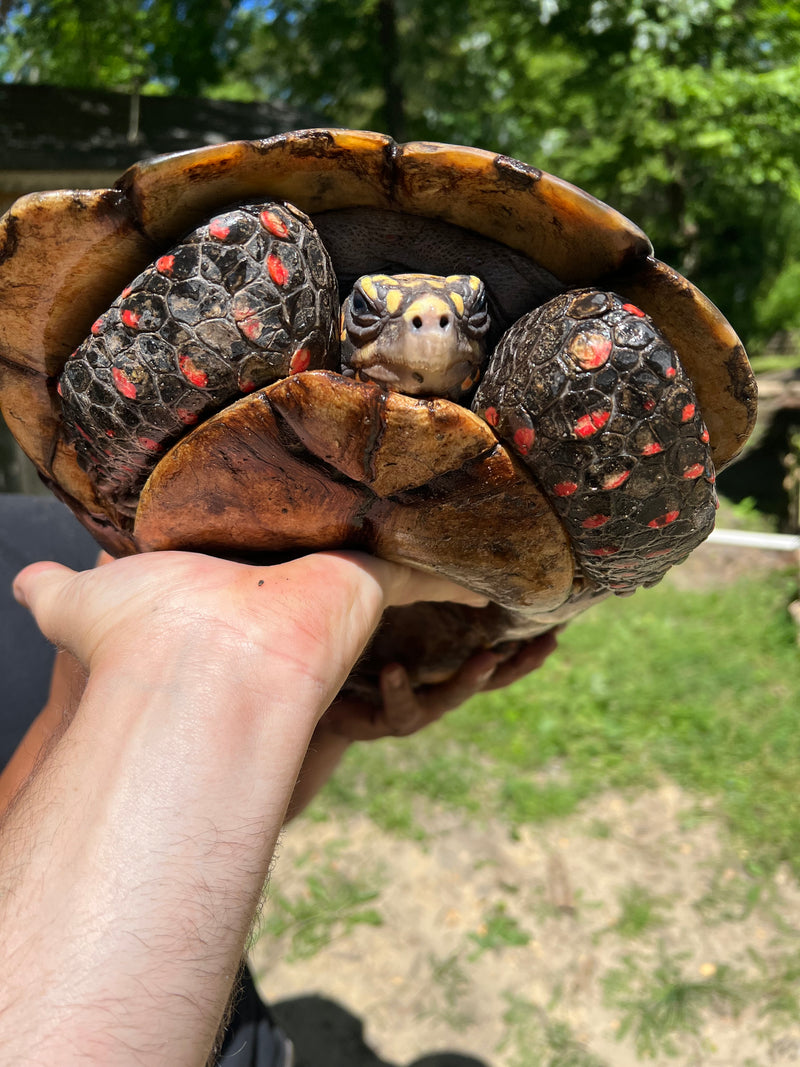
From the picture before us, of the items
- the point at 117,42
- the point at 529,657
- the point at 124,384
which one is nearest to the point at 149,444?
the point at 124,384

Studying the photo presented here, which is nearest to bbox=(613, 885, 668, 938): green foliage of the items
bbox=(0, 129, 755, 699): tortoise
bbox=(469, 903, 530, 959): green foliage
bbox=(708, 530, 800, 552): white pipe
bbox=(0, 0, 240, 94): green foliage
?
bbox=(469, 903, 530, 959): green foliage

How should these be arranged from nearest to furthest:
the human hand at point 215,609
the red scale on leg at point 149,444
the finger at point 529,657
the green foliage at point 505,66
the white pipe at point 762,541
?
the human hand at point 215,609, the red scale on leg at point 149,444, the finger at point 529,657, the white pipe at point 762,541, the green foliage at point 505,66

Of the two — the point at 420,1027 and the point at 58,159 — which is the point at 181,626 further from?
the point at 58,159

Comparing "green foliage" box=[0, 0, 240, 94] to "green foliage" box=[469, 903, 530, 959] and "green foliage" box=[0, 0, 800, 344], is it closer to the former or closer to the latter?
"green foliage" box=[0, 0, 800, 344]

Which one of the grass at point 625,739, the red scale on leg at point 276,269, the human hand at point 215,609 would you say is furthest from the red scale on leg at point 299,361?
the grass at point 625,739

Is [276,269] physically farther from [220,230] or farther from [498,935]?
[498,935]

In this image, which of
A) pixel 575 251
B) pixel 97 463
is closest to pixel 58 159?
pixel 97 463

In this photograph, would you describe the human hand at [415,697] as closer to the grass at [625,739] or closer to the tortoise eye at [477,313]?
the tortoise eye at [477,313]
